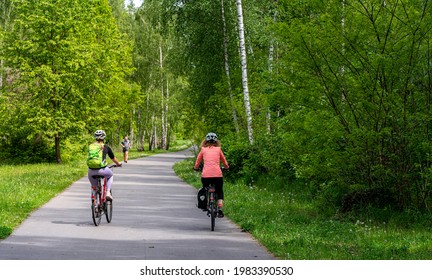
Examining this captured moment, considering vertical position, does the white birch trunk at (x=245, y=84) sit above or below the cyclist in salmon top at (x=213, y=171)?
above

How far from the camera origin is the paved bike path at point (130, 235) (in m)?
9.62

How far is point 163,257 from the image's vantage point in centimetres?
941

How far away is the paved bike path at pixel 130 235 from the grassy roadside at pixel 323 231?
1.52 ft

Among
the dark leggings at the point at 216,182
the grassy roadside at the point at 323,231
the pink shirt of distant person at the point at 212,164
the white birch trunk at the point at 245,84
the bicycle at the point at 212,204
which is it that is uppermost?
the white birch trunk at the point at 245,84

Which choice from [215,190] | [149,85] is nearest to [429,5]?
[215,190]

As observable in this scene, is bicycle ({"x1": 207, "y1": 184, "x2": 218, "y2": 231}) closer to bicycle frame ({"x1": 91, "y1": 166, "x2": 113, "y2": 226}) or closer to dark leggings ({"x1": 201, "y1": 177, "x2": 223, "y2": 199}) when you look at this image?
dark leggings ({"x1": 201, "y1": 177, "x2": 223, "y2": 199})

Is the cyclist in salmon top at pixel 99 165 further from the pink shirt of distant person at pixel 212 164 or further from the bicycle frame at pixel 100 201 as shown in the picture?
the pink shirt of distant person at pixel 212 164

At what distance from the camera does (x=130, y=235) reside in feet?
38.7

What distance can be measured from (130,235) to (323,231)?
3515 millimetres

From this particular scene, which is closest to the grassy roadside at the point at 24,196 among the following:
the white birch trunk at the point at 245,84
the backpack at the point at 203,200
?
the backpack at the point at 203,200

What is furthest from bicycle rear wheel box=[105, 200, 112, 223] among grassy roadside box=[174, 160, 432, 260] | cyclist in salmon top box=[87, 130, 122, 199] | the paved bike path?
grassy roadside box=[174, 160, 432, 260]

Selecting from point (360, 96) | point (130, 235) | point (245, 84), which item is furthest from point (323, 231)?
point (245, 84)

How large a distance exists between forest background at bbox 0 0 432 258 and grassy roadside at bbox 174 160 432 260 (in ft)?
1.41

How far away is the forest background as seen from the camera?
540 inches
